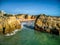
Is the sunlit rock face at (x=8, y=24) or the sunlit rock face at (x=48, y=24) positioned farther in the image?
the sunlit rock face at (x=48, y=24)

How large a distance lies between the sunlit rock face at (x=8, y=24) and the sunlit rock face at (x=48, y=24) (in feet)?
3.28

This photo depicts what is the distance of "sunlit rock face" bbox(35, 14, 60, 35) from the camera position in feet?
20.3

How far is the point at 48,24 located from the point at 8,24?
1873mm

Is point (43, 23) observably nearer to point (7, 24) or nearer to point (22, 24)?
point (22, 24)

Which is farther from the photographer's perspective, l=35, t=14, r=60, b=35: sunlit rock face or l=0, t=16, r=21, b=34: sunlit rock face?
l=35, t=14, r=60, b=35: sunlit rock face

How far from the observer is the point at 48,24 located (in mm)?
6586

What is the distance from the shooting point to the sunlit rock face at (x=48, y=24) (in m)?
6.18

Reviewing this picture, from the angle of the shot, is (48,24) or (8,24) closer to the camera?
(8,24)

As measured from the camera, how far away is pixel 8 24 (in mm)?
5770

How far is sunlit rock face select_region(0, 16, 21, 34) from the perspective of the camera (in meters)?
5.52

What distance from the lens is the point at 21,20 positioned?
6684mm

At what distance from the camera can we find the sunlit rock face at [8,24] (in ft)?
18.1

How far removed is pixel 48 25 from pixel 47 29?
1.00 feet

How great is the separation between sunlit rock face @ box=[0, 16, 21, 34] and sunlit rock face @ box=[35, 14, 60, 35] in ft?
3.28
